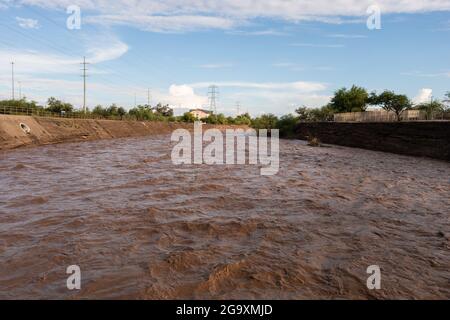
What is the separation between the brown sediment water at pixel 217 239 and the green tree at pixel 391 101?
50.1 m

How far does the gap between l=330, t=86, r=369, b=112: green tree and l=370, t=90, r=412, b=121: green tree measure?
1622 mm

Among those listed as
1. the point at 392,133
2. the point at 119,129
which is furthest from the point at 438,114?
the point at 119,129

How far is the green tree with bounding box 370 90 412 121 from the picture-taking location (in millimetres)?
57000

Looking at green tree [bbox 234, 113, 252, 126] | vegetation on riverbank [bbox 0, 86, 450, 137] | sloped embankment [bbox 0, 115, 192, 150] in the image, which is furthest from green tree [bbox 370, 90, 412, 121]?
green tree [bbox 234, 113, 252, 126]

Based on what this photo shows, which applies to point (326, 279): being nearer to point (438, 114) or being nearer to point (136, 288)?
point (136, 288)

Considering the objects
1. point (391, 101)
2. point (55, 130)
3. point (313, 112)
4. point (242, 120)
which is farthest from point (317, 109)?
point (55, 130)

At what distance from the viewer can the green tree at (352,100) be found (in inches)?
2537

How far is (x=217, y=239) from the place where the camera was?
6.63m

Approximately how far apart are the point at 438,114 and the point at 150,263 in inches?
1582

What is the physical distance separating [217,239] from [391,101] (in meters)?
59.7

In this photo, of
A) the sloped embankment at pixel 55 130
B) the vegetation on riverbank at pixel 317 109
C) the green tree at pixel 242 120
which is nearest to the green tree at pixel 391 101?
the vegetation on riverbank at pixel 317 109

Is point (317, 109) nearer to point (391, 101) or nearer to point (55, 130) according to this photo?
point (391, 101)

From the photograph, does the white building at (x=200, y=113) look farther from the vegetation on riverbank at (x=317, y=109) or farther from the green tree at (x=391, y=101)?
the green tree at (x=391, y=101)
